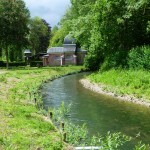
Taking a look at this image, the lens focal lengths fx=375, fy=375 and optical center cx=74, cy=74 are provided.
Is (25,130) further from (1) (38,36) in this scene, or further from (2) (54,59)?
(1) (38,36)

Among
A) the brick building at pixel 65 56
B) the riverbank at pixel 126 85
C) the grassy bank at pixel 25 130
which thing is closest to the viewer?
the grassy bank at pixel 25 130

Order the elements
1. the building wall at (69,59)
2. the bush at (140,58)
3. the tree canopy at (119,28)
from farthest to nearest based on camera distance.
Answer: the building wall at (69,59) → the tree canopy at (119,28) → the bush at (140,58)

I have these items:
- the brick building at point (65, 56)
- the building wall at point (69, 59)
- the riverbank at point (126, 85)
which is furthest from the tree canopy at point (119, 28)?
the brick building at point (65, 56)

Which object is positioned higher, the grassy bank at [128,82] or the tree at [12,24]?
the tree at [12,24]

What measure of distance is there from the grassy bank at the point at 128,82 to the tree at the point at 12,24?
2848 centimetres

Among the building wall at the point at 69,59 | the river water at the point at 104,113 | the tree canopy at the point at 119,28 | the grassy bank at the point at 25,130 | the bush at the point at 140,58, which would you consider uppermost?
Result: the tree canopy at the point at 119,28

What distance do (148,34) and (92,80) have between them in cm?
787

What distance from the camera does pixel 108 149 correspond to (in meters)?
12.5

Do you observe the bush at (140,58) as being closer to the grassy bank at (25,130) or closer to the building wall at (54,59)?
the grassy bank at (25,130)

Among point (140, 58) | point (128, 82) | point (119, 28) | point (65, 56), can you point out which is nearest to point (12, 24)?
point (65, 56)

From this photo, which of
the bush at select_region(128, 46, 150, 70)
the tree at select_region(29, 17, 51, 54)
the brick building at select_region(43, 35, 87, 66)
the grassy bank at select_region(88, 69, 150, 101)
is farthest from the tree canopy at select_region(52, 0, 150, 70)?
the tree at select_region(29, 17, 51, 54)

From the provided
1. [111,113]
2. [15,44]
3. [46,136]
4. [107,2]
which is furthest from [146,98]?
[15,44]

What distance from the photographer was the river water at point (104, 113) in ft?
62.4

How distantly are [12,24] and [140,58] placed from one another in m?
33.0
